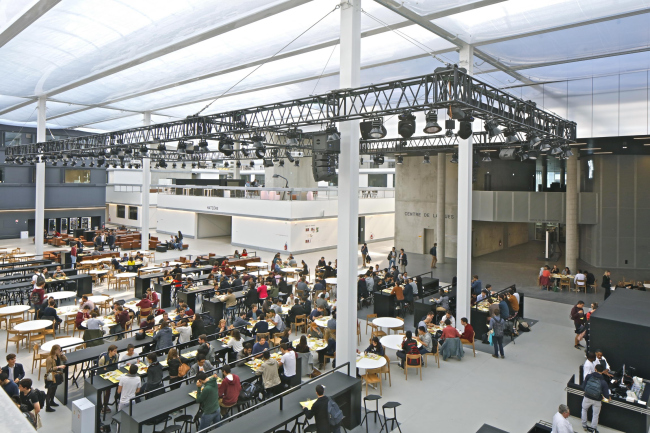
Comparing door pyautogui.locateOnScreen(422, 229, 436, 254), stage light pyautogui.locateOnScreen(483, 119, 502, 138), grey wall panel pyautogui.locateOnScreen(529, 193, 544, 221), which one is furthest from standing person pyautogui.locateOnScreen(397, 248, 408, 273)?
stage light pyautogui.locateOnScreen(483, 119, 502, 138)

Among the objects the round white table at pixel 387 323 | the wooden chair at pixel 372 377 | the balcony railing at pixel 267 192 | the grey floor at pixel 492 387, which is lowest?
the grey floor at pixel 492 387

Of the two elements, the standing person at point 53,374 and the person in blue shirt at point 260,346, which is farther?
the person in blue shirt at point 260,346

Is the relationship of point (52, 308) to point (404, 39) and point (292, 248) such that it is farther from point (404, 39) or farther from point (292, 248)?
point (292, 248)

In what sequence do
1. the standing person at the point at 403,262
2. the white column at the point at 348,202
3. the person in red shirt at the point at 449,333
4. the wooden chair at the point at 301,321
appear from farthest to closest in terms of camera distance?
the standing person at the point at 403,262 → the wooden chair at the point at 301,321 → the person in red shirt at the point at 449,333 → the white column at the point at 348,202

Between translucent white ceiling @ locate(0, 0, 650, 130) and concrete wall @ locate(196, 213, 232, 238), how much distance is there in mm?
17023

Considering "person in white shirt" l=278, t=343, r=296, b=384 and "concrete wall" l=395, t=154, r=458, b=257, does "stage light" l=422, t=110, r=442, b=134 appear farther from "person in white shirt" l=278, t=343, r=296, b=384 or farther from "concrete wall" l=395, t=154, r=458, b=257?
"concrete wall" l=395, t=154, r=458, b=257

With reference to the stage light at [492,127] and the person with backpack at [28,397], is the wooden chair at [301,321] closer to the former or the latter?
the person with backpack at [28,397]

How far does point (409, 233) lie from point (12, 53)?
2261 cm

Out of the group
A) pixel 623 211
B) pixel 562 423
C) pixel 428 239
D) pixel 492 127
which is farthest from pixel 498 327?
pixel 428 239

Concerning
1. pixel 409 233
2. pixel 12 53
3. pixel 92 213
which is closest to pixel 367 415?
pixel 12 53

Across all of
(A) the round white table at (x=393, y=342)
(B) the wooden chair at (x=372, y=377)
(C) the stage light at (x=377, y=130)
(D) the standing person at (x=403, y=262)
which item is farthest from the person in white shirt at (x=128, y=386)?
(D) the standing person at (x=403, y=262)

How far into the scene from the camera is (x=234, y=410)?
814 centimetres

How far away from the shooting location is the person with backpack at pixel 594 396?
7.64 metres

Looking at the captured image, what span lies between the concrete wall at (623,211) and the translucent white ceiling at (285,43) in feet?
24.4
